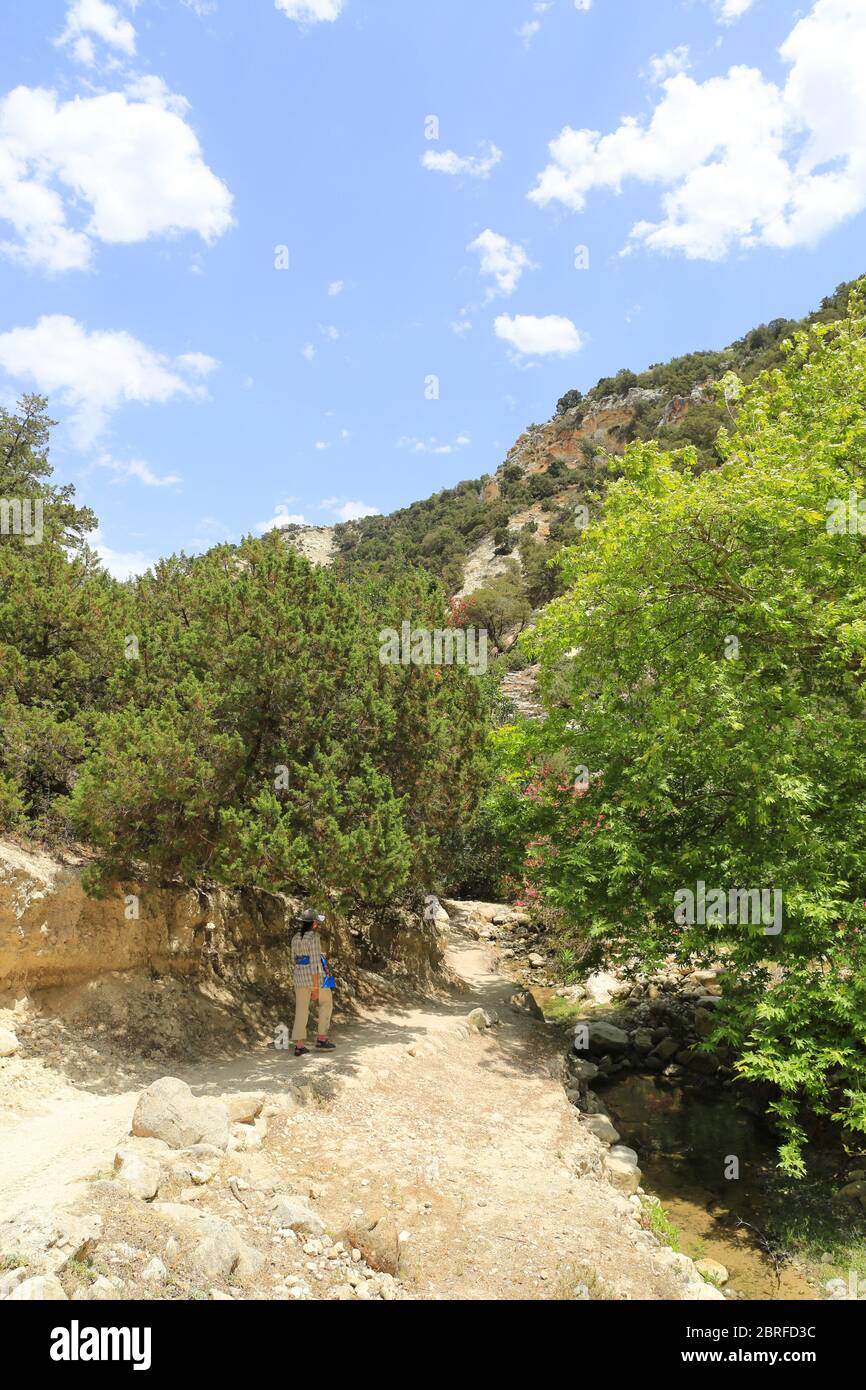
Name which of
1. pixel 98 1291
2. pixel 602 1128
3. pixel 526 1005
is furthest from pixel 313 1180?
pixel 526 1005

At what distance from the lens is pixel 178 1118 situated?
6.85 m

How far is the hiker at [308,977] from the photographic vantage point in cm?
1022

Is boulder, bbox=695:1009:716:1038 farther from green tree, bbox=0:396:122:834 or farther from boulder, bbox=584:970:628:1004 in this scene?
green tree, bbox=0:396:122:834

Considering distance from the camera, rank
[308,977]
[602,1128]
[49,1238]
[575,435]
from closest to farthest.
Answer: [49,1238], [602,1128], [308,977], [575,435]

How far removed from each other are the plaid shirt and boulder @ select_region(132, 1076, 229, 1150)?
2973mm

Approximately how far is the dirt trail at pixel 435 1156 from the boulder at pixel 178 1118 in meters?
0.37

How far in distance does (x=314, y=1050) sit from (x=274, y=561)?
7523 mm

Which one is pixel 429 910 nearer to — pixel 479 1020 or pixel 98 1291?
pixel 479 1020

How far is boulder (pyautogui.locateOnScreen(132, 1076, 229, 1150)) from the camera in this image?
6734mm

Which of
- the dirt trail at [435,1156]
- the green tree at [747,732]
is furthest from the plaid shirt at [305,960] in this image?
the green tree at [747,732]

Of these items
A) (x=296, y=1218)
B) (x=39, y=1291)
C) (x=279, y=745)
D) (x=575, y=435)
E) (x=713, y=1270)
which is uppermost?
(x=575, y=435)

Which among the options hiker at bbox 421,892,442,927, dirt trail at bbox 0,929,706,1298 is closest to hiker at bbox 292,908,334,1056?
dirt trail at bbox 0,929,706,1298

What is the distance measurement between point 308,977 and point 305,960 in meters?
0.24

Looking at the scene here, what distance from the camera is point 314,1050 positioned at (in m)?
10.3
